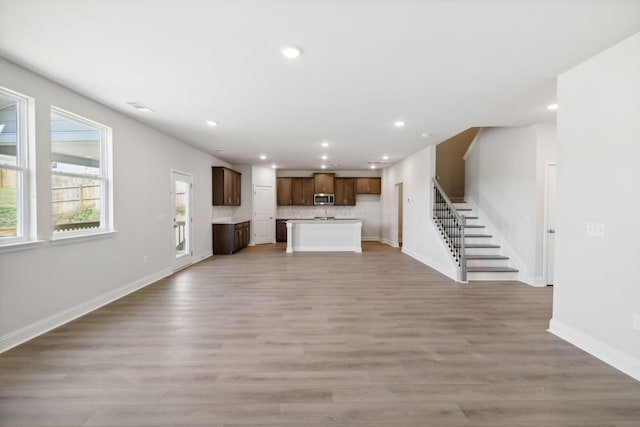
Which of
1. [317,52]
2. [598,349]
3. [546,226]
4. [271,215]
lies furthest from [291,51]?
[271,215]

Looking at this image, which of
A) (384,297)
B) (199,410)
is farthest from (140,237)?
(384,297)

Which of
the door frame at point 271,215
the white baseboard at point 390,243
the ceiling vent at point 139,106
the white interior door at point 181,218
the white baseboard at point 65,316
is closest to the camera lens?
the white baseboard at point 65,316

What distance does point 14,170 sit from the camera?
2895 mm

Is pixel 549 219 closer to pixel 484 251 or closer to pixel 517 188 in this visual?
pixel 517 188

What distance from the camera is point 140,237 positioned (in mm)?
4801

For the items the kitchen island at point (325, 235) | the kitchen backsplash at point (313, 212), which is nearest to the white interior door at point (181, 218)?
the kitchen island at point (325, 235)

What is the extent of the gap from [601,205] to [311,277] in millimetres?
4117

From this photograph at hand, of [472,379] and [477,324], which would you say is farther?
[477,324]

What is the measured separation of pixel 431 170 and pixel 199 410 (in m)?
6.08

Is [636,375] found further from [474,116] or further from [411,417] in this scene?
[474,116]

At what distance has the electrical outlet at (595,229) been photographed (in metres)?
2.59

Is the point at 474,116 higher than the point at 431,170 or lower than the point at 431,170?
higher

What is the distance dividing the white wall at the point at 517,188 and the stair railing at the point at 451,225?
86 centimetres

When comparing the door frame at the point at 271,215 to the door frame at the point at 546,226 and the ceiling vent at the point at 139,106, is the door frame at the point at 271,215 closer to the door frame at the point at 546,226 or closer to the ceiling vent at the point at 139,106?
the ceiling vent at the point at 139,106
